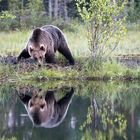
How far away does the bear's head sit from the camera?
57.0 ft

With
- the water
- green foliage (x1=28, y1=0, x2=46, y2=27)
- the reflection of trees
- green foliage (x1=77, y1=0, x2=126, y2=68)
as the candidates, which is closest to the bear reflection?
the water

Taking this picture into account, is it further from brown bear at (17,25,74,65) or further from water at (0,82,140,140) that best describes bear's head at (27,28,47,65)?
water at (0,82,140,140)

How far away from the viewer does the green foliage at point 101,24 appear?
17719mm

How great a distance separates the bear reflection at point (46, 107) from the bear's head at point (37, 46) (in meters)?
2.20

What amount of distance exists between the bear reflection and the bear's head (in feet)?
7.23

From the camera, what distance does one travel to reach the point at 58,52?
19.2 meters

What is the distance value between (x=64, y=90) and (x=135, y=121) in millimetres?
4563

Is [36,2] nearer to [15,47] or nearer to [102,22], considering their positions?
[15,47]

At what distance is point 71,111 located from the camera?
1269cm

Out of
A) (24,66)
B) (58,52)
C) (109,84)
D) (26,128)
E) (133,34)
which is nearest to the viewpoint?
(26,128)

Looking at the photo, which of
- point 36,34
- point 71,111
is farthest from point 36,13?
point 71,111

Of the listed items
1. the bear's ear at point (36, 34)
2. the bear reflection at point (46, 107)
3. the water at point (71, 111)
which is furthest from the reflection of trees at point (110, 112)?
the bear's ear at point (36, 34)

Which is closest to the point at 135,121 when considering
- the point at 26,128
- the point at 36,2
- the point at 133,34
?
the point at 26,128

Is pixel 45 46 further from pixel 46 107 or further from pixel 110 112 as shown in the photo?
pixel 110 112
